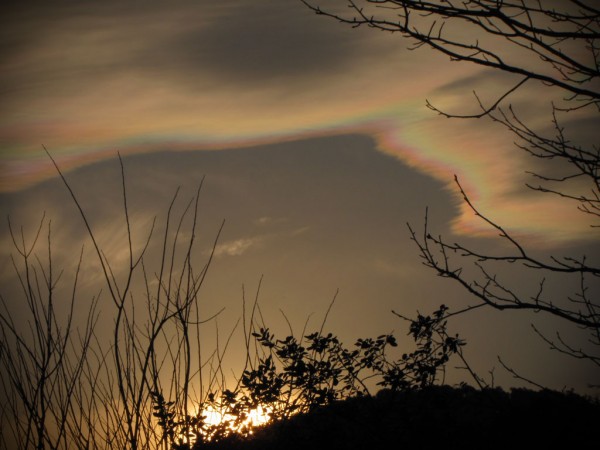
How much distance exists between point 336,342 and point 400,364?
634 millimetres

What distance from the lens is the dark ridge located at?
5062 millimetres

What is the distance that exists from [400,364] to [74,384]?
112 inches

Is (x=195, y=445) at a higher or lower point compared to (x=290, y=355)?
lower

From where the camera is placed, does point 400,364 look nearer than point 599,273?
No

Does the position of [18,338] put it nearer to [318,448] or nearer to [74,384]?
[74,384]

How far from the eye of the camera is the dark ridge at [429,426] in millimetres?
5062

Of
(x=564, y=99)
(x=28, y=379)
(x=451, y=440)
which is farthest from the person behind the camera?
(x=451, y=440)

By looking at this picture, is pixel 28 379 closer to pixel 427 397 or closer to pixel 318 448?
pixel 318 448

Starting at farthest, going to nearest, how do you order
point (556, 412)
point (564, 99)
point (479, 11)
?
point (556, 412) → point (564, 99) → point (479, 11)

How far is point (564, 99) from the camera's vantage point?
3354 mm

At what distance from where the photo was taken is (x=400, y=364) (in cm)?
535

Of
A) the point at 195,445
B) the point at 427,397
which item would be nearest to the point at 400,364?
the point at 427,397

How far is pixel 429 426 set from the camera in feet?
16.8

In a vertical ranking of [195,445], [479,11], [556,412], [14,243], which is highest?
[14,243]
